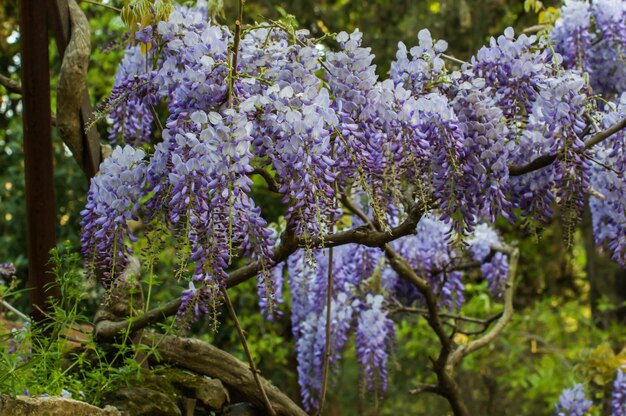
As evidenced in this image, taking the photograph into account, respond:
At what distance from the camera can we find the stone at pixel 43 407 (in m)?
2.40

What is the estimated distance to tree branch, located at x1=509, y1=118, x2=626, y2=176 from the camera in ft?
9.00

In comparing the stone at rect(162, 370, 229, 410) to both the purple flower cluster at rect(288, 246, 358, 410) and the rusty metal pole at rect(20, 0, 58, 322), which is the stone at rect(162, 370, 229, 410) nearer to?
the rusty metal pole at rect(20, 0, 58, 322)

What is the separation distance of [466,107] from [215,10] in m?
1.26

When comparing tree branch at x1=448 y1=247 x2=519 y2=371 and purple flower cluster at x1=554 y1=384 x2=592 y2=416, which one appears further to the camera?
purple flower cluster at x1=554 y1=384 x2=592 y2=416

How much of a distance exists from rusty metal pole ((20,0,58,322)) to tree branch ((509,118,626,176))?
67.4 inches

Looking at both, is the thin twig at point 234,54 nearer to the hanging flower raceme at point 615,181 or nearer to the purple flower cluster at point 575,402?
the hanging flower raceme at point 615,181

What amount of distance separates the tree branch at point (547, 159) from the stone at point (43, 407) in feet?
4.67

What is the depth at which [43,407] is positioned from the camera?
2477mm

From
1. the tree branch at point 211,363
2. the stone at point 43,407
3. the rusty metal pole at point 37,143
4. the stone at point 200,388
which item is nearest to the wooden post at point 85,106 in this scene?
the rusty metal pole at point 37,143

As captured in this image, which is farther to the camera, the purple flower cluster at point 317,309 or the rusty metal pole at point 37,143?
the purple flower cluster at point 317,309

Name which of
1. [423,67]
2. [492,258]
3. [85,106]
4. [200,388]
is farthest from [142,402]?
[492,258]

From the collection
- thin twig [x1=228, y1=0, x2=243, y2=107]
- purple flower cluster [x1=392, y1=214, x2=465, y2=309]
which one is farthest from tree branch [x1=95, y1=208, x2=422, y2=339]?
purple flower cluster [x1=392, y1=214, x2=465, y2=309]

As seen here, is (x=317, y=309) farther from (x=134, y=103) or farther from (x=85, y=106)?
(x=85, y=106)

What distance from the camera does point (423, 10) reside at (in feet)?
23.8
